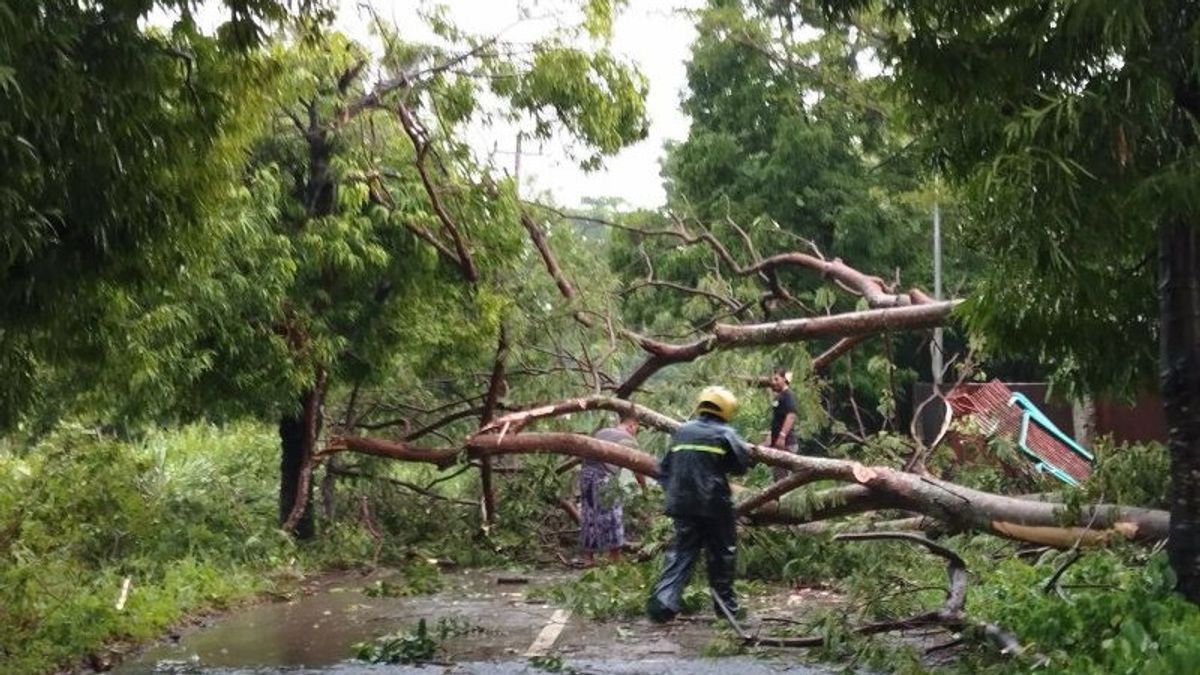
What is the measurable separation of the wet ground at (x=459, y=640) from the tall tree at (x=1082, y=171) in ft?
7.70

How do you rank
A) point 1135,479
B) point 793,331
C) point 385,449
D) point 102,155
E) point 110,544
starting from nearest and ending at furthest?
point 102,155 → point 1135,479 → point 110,544 → point 793,331 → point 385,449

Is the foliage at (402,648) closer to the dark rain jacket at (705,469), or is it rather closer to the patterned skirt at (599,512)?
the dark rain jacket at (705,469)

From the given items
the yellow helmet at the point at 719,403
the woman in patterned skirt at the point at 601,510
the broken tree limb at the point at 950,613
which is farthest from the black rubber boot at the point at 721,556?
the woman in patterned skirt at the point at 601,510

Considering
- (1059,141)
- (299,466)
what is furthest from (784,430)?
(1059,141)

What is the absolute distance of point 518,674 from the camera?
7609 mm

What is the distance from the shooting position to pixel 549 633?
9.23 meters

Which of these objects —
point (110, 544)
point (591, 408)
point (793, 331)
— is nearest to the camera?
point (110, 544)

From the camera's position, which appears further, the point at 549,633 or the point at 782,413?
the point at 782,413

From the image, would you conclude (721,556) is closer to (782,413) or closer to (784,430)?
(784,430)

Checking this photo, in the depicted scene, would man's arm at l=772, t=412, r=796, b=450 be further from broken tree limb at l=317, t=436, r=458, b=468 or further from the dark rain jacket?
the dark rain jacket

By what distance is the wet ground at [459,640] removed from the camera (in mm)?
7855

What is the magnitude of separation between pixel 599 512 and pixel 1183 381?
7.90 m

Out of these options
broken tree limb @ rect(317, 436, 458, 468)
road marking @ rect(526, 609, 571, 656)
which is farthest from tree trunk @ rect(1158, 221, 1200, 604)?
broken tree limb @ rect(317, 436, 458, 468)

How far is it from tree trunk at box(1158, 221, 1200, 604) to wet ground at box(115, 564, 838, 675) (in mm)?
2100
